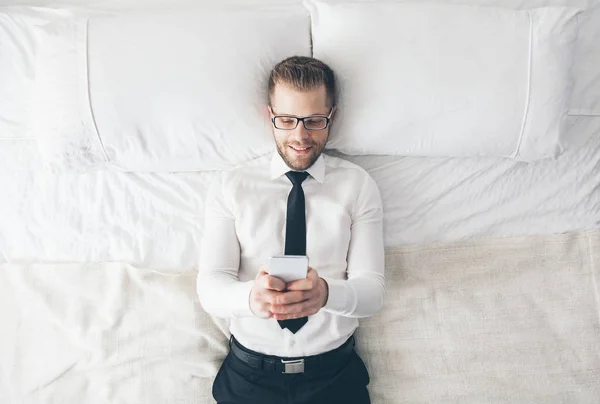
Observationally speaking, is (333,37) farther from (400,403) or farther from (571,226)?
(400,403)

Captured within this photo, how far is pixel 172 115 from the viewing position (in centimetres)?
157

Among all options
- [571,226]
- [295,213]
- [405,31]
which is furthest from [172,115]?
[571,226]

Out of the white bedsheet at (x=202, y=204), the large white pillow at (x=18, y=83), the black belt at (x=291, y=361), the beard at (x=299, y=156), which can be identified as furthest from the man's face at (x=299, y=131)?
the large white pillow at (x=18, y=83)

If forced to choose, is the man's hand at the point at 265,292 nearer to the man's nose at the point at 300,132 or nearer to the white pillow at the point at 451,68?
the man's nose at the point at 300,132

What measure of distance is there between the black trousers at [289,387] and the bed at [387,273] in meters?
0.10

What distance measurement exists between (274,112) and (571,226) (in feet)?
3.47

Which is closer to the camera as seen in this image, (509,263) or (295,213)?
(295,213)

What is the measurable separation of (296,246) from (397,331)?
454 millimetres

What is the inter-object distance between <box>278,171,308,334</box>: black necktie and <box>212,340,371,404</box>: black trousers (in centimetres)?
17

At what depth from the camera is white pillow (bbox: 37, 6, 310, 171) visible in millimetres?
1549

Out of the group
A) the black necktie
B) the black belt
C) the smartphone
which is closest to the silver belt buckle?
the black belt

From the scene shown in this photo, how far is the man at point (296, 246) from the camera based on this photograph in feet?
4.79

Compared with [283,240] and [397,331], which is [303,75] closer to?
[283,240]

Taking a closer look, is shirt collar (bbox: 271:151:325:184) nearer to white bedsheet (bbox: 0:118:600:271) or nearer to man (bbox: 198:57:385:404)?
man (bbox: 198:57:385:404)
